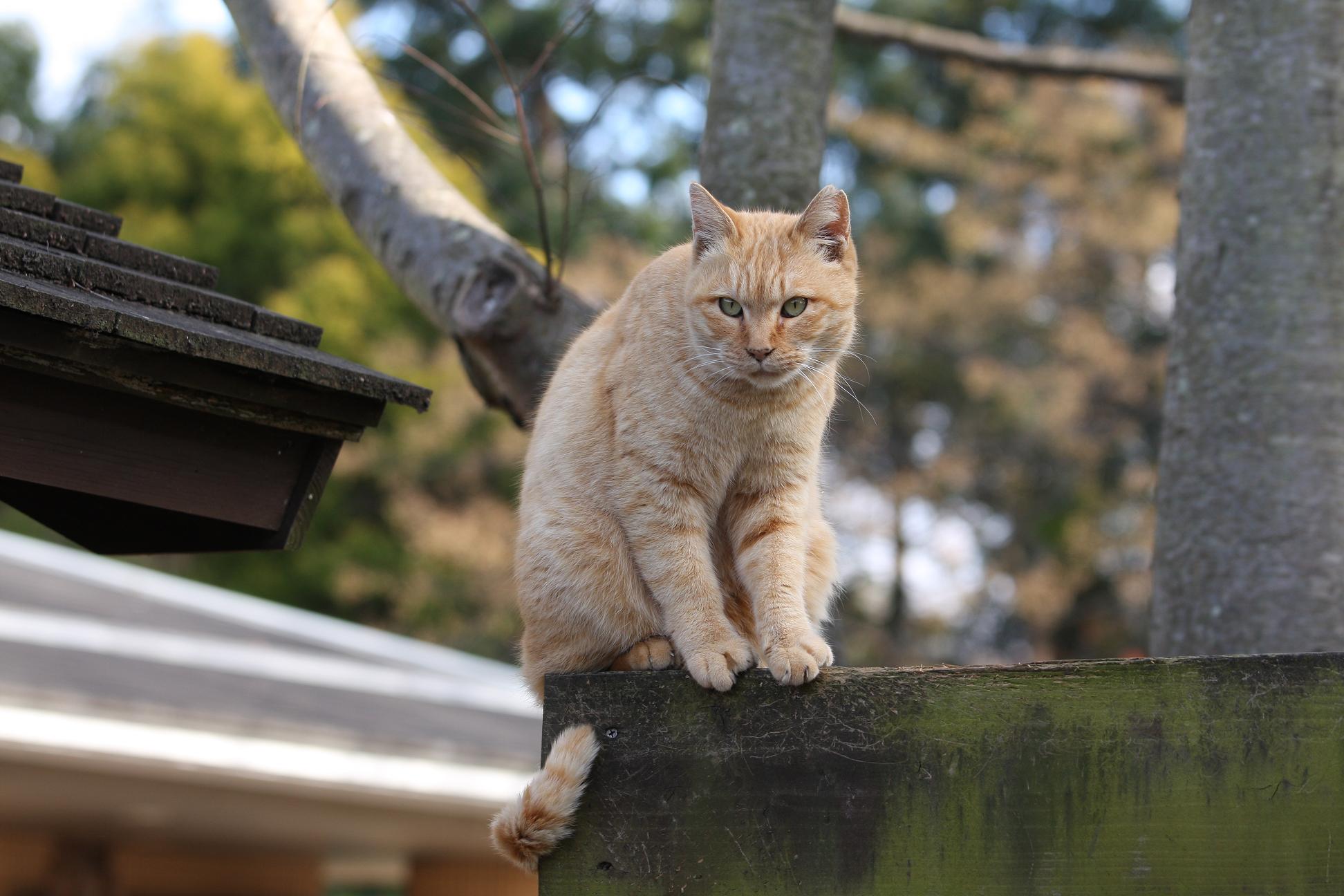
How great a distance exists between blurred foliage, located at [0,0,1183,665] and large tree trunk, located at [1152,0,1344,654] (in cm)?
925

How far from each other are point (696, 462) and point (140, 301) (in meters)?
1.03

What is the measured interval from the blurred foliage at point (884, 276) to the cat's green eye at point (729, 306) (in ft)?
32.2

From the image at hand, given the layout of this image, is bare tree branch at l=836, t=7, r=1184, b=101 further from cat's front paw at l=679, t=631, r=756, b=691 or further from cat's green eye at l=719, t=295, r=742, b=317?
cat's front paw at l=679, t=631, r=756, b=691

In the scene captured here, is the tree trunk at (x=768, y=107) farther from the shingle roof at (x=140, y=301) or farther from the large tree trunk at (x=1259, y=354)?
the shingle roof at (x=140, y=301)

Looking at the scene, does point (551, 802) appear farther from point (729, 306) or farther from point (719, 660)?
point (729, 306)

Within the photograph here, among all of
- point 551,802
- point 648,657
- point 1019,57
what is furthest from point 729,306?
point 1019,57

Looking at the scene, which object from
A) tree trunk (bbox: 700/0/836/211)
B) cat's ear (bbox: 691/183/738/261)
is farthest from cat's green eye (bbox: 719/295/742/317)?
tree trunk (bbox: 700/0/836/211)

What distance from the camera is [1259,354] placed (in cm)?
301

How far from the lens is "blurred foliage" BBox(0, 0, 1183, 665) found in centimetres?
1334

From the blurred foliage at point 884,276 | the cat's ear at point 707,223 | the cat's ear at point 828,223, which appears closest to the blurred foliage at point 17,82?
the blurred foliage at point 884,276

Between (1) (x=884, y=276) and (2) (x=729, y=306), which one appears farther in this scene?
(1) (x=884, y=276)

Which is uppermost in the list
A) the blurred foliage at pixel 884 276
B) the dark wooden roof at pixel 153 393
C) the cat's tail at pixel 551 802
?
the blurred foliage at pixel 884 276

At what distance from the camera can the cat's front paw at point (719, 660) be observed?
76.0 inches

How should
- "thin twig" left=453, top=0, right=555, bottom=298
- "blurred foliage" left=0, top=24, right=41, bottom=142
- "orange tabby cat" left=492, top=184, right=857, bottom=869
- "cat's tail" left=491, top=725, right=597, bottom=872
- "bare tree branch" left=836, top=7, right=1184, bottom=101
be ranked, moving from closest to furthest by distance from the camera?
"cat's tail" left=491, top=725, right=597, bottom=872 → "orange tabby cat" left=492, top=184, right=857, bottom=869 → "thin twig" left=453, top=0, right=555, bottom=298 → "bare tree branch" left=836, top=7, right=1184, bottom=101 → "blurred foliage" left=0, top=24, right=41, bottom=142
